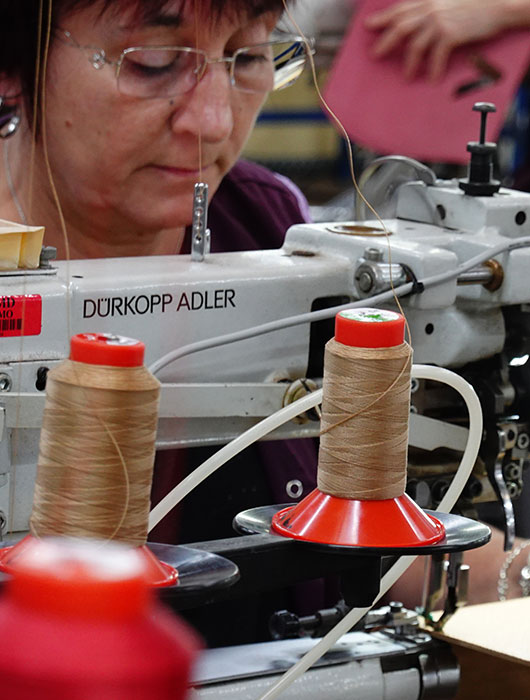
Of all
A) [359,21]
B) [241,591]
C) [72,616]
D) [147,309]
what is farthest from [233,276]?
[359,21]

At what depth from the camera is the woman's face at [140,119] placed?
128 cm

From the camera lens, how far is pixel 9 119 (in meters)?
1.42

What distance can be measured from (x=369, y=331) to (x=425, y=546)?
14 cm

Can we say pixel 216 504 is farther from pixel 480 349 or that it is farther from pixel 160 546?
pixel 160 546

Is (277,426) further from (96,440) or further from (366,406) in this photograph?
(96,440)

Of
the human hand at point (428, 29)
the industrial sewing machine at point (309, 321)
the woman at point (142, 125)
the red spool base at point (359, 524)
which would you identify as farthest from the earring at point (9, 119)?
the human hand at point (428, 29)

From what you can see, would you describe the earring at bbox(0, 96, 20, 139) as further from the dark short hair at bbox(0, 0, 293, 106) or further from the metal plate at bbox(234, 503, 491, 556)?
the metal plate at bbox(234, 503, 491, 556)

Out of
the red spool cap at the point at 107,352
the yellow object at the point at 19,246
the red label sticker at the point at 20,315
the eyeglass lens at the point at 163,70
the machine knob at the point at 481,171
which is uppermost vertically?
the eyeglass lens at the point at 163,70

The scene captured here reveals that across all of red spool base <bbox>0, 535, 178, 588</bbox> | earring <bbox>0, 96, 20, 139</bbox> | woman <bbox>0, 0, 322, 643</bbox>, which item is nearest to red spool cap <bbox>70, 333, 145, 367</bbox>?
red spool base <bbox>0, 535, 178, 588</bbox>

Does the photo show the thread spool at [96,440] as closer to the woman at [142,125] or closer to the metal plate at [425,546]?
the metal plate at [425,546]

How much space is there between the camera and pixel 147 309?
0.99 metres

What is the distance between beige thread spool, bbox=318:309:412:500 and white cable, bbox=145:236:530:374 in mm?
197

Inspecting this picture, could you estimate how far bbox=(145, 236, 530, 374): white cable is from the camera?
97 cm

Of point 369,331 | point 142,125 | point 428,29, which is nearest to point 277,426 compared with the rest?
point 369,331
